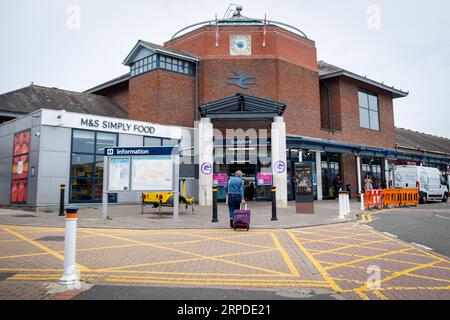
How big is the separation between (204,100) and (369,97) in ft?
61.4

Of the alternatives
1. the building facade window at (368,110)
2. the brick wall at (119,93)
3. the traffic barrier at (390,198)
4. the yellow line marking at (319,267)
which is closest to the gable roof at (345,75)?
the building facade window at (368,110)

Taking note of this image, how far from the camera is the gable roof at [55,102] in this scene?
2453cm

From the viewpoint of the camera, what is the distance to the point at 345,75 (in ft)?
103

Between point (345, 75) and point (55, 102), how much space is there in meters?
24.8

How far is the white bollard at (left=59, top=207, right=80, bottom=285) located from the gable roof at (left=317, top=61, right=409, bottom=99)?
29.6m

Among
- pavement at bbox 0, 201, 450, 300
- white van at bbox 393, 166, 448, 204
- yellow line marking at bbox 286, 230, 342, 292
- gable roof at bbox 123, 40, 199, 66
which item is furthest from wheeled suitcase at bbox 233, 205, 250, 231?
white van at bbox 393, 166, 448, 204

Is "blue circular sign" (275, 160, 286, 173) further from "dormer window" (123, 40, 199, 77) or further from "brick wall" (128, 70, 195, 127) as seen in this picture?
"dormer window" (123, 40, 199, 77)

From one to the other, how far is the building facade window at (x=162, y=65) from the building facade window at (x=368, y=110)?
17.6m

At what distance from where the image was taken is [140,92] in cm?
2698

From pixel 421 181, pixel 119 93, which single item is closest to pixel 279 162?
pixel 421 181

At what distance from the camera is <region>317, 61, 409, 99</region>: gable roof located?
3102 centimetres
